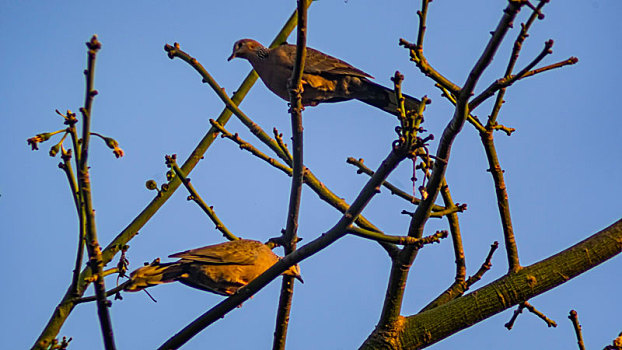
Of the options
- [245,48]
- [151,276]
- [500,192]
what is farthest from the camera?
[245,48]

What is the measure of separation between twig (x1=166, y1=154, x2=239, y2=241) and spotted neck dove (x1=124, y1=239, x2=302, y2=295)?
449 millimetres

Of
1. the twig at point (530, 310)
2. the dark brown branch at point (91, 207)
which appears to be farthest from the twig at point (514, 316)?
the dark brown branch at point (91, 207)

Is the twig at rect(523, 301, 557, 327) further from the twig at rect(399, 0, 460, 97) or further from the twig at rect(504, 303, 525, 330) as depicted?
the twig at rect(399, 0, 460, 97)

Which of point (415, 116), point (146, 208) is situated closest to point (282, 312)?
→ point (146, 208)

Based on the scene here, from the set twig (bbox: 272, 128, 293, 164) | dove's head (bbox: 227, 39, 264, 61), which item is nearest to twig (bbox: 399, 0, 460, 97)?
twig (bbox: 272, 128, 293, 164)

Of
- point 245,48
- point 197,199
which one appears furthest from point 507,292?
point 245,48

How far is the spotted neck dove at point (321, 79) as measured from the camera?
233 inches

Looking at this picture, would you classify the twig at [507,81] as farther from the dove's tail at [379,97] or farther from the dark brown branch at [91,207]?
the dove's tail at [379,97]

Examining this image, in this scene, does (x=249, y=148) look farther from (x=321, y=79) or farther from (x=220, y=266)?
(x=321, y=79)

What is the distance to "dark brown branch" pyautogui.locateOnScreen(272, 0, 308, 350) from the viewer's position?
9.72 ft

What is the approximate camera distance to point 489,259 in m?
3.87

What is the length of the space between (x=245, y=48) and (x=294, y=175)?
3577mm

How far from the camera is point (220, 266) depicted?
15.8 feet

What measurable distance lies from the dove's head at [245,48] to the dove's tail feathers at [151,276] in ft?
9.02
